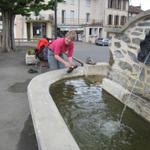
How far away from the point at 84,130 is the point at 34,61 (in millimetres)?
7798

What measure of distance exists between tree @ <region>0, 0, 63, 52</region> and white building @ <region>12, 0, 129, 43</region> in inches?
828

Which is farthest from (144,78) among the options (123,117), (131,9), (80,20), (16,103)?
(131,9)

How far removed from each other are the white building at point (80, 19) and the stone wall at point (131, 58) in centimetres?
3433

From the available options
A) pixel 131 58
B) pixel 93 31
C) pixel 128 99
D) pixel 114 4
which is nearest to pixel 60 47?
pixel 131 58

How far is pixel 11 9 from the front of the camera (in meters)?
18.0

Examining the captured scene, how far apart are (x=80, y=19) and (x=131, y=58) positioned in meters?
41.7

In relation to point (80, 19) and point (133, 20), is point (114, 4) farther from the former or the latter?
point (133, 20)

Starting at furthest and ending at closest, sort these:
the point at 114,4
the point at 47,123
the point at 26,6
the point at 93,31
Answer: the point at 114,4 < the point at 93,31 < the point at 26,6 < the point at 47,123

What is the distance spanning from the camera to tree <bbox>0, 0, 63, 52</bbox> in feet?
56.9

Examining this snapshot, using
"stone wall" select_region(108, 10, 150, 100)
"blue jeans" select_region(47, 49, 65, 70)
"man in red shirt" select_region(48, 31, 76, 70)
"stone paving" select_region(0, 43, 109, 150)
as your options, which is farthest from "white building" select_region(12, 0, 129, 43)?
"stone wall" select_region(108, 10, 150, 100)

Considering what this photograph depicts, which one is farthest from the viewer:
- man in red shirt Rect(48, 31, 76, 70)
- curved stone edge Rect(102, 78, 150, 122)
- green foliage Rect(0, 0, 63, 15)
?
green foliage Rect(0, 0, 63, 15)

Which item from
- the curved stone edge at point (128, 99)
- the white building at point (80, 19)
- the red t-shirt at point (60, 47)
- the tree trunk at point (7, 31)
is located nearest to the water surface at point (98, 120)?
the curved stone edge at point (128, 99)

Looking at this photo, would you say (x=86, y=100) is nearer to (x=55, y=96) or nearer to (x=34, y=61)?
(x=55, y=96)

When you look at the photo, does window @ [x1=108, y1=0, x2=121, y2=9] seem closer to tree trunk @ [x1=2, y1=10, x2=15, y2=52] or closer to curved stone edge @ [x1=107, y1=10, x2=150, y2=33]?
tree trunk @ [x1=2, y1=10, x2=15, y2=52]
